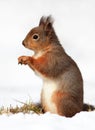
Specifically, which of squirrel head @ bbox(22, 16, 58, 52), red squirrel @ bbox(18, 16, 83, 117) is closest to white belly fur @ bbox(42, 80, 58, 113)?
red squirrel @ bbox(18, 16, 83, 117)

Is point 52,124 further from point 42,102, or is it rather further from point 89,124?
point 42,102

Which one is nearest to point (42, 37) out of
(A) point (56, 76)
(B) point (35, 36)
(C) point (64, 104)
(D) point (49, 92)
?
(B) point (35, 36)

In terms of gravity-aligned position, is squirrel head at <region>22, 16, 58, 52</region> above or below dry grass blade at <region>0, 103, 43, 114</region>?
above

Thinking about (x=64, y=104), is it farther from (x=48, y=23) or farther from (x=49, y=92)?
(x=48, y=23)

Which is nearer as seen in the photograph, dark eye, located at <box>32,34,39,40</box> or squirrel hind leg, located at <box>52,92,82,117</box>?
squirrel hind leg, located at <box>52,92,82,117</box>

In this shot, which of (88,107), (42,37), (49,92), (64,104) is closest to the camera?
(64,104)

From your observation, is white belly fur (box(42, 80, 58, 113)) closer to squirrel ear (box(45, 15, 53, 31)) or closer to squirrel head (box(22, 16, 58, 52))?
squirrel head (box(22, 16, 58, 52))

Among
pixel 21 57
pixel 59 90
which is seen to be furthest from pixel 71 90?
pixel 21 57

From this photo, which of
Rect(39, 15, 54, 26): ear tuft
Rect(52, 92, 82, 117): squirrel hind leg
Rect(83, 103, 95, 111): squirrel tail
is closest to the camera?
Rect(52, 92, 82, 117): squirrel hind leg
